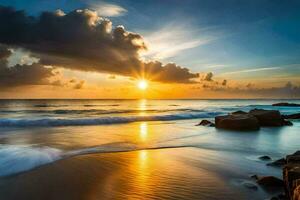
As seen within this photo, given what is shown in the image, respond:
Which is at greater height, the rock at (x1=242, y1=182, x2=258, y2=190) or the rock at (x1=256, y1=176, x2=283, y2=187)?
the rock at (x1=256, y1=176, x2=283, y2=187)

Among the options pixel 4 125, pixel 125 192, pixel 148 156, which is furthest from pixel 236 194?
pixel 4 125

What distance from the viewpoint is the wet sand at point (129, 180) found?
211 inches

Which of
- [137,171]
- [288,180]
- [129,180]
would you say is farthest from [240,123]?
[288,180]

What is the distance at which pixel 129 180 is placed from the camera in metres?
6.36

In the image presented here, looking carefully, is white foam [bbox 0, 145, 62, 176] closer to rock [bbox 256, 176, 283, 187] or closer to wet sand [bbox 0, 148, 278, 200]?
wet sand [bbox 0, 148, 278, 200]

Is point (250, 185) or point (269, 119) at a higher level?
point (269, 119)

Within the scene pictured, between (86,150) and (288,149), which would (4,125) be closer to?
(86,150)

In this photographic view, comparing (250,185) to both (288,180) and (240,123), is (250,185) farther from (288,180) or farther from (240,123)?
(240,123)

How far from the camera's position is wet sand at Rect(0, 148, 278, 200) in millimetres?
5359

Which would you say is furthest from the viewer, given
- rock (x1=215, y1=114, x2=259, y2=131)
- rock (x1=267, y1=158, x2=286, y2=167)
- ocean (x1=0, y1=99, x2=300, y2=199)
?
rock (x1=215, y1=114, x2=259, y2=131)

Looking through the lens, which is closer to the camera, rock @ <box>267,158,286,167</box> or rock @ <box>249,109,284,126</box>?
rock @ <box>267,158,286,167</box>

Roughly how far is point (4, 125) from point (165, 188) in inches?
791

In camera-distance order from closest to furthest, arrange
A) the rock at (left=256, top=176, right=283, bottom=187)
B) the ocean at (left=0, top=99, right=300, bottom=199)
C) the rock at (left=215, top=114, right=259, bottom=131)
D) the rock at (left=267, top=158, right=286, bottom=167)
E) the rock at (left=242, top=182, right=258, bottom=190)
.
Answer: the ocean at (left=0, top=99, right=300, bottom=199) < the rock at (left=242, top=182, right=258, bottom=190) < the rock at (left=256, top=176, right=283, bottom=187) < the rock at (left=267, top=158, right=286, bottom=167) < the rock at (left=215, top=114, right=259, bottom=131)

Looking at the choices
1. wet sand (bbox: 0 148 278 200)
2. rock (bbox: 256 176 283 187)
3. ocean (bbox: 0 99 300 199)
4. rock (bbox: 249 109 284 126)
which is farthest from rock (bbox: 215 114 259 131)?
rock (bbox: 256 176 283 187)
